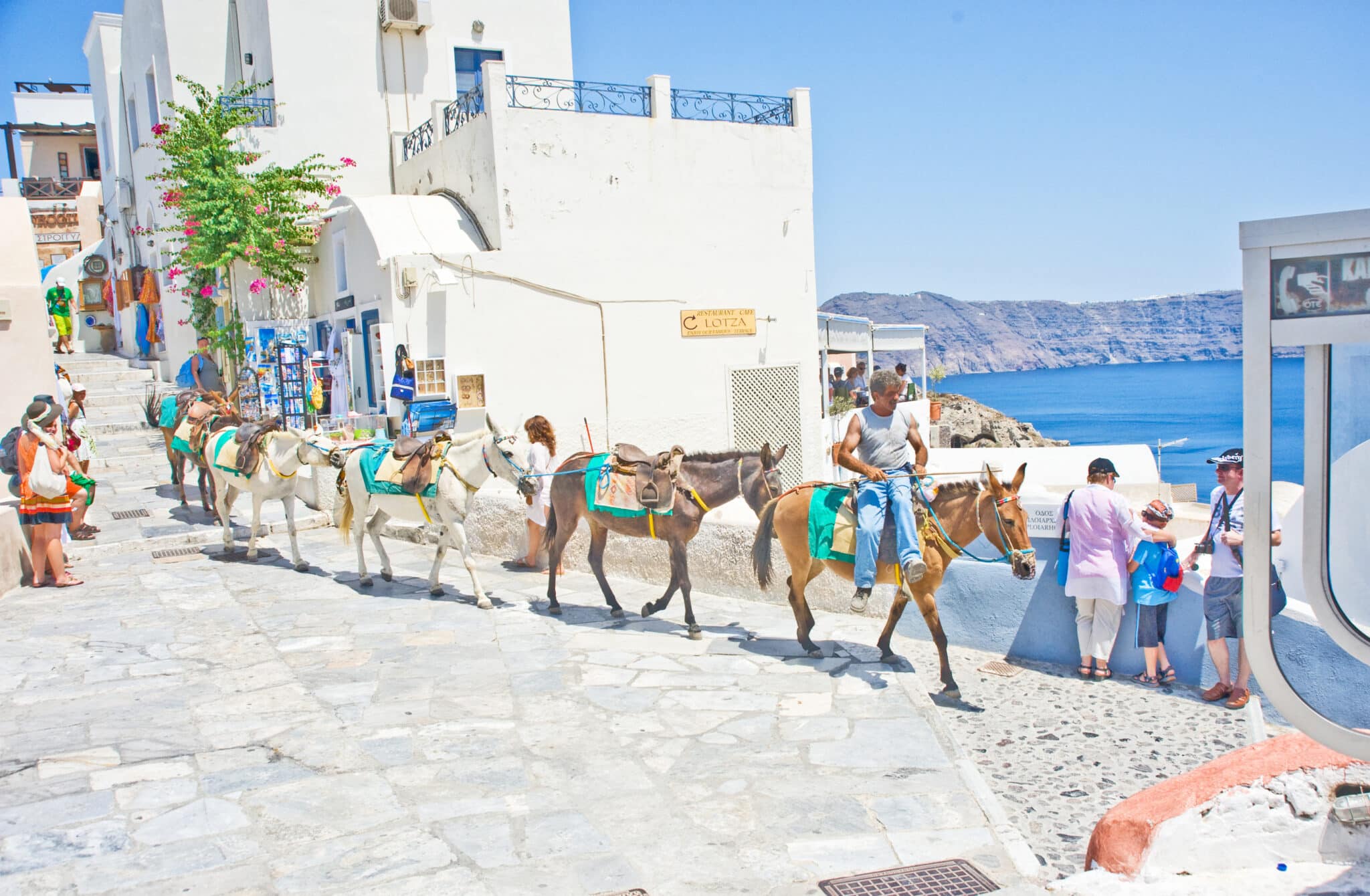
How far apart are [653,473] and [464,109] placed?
1188 cm

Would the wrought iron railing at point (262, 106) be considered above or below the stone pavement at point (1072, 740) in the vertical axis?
above

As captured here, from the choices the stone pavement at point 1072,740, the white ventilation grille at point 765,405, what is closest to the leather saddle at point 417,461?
the stone pavement at point 1072,740

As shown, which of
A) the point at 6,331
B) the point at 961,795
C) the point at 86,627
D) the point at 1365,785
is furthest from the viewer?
the point at 6,331

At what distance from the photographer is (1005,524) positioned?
24.4 feet

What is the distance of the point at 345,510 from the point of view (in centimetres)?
1078

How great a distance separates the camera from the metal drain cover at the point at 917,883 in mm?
4609

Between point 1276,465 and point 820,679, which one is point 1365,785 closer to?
point 1276,465

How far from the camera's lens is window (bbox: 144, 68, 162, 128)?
75.4ft

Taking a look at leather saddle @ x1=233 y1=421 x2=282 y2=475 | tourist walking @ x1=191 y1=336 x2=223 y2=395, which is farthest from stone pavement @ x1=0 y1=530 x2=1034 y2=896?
tourist walking @ x1=191 y1=336 x2=223 y2=395

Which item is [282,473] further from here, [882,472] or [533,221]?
[533,221]

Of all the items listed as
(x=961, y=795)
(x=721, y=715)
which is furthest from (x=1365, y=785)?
(x=721, y=715)

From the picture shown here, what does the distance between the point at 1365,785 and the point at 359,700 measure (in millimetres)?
5773

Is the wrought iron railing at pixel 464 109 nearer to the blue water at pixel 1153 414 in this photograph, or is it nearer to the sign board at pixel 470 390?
the sign board at pixel 470 390

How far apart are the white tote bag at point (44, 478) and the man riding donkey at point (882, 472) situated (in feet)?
24.6
